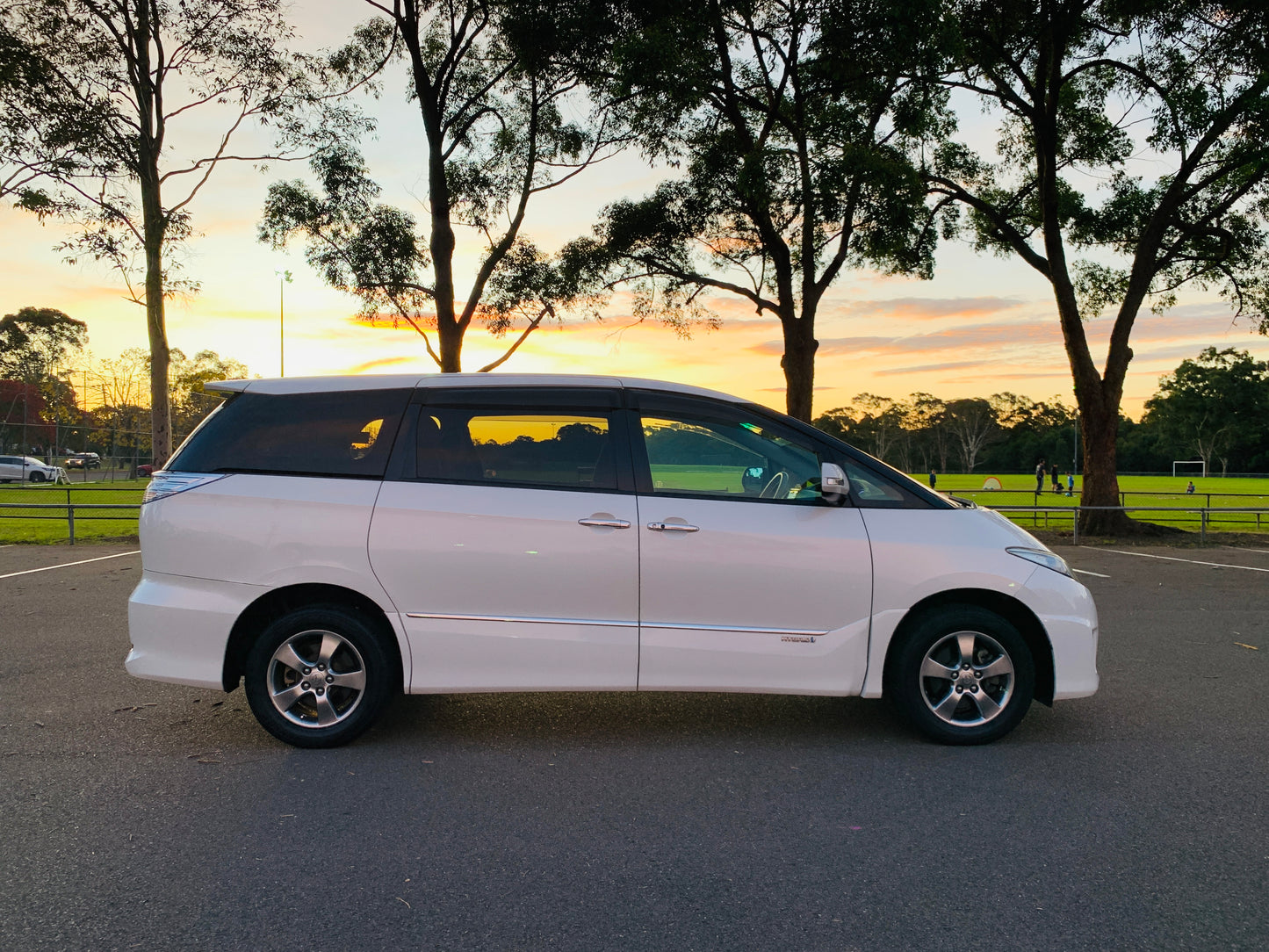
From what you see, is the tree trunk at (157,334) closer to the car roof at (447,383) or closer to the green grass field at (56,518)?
the green grass field at (56,518)

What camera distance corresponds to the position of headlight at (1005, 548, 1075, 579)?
4479mm

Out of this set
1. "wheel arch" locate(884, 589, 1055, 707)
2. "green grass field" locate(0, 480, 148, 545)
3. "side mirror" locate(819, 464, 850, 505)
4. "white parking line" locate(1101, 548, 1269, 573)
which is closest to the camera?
"side mirror" locate(819, 464, 850, 505)

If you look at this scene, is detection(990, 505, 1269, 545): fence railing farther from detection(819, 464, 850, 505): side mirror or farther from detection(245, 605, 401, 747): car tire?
detection(245, 605, 401, 747): car tire

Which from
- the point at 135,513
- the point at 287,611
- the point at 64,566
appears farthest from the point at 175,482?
the point at 135,513

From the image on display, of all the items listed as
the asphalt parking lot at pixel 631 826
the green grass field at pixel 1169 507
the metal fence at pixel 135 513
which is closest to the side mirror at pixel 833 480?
the asphalt parking lot at pixel 631 826

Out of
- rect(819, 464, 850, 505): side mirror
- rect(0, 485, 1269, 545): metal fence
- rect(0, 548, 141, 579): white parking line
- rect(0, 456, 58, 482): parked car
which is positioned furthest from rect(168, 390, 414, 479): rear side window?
rect(0, 456, 58, 482): parked car

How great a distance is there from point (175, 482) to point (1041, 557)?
434 centimetres

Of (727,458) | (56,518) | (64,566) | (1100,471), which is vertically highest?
(727,458)

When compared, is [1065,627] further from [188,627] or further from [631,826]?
[188,627]

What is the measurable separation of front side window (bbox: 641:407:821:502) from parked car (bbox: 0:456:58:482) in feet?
129

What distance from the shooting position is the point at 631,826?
3.53 metres

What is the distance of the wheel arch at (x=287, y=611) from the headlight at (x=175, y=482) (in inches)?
25.5

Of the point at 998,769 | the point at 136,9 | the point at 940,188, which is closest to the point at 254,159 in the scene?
the point at 136,9

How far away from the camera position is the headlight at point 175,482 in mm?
4461
